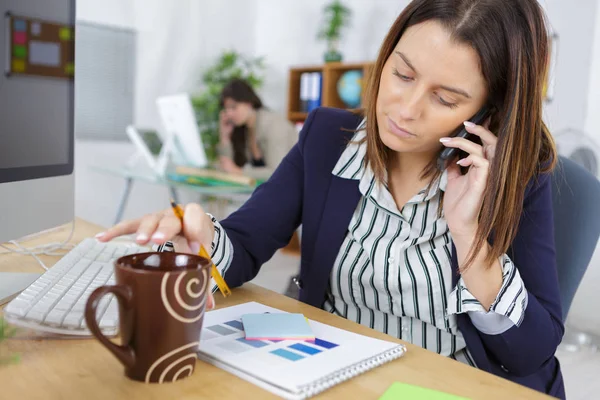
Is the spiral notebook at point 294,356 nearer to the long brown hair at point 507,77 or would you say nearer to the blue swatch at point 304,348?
the blue swatch at point 304,348

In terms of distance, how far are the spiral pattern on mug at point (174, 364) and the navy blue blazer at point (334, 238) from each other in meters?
0.36

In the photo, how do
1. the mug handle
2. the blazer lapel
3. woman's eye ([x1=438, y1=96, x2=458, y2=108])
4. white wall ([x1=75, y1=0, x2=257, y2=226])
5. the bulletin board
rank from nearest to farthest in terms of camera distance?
the mug handle, the bulletin board, woman's eye ([x1=438, y1=96, x2=458, y2=108]), the blazer lapel, white wall ([x1=75, y1=0, x2=257, y2=226])

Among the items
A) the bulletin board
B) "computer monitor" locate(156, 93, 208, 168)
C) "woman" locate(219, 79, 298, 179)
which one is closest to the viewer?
the bulletin board

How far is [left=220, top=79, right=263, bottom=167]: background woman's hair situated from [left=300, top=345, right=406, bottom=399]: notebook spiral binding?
3.59 m

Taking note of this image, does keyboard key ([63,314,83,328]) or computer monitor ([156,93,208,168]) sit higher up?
computer monitor ([156,93,208,168])

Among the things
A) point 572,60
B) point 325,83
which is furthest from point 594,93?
point 325,83

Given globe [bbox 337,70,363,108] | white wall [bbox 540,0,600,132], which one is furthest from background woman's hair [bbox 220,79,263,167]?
white wall [bbox 540,0,600,132]

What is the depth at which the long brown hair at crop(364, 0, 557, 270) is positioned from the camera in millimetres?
879

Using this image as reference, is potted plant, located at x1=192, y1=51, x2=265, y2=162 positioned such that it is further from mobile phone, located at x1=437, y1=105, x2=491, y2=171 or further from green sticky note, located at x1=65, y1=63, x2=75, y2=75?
mobile phone, located at x1=437, y1=105, x2=491, y2=171

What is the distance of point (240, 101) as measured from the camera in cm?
408

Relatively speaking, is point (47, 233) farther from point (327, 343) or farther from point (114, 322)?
point (327, 343)

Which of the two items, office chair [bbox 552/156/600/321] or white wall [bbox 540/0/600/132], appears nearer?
office chair [bbox 552/156/600/321]

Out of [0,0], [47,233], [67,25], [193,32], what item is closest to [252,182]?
[47,233]

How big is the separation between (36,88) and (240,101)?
3.25 m
